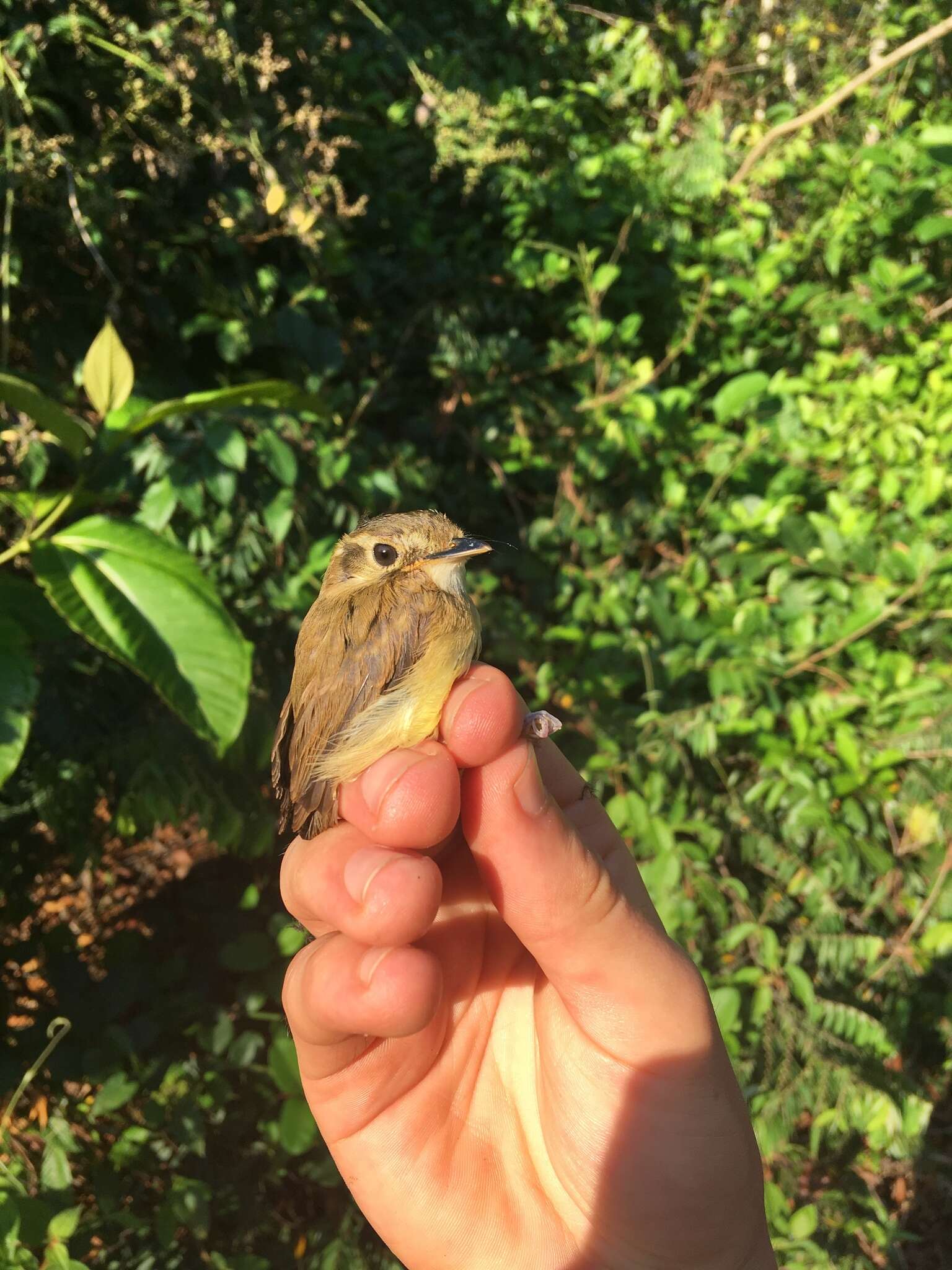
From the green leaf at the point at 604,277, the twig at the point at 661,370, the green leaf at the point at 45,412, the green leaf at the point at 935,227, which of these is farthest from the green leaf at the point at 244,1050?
the green leaf at the point at 935,227

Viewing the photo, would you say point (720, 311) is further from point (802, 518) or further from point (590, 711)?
point (590, 711)

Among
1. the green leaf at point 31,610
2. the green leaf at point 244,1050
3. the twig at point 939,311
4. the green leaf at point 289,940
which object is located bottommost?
the green leaf at point 244,1050

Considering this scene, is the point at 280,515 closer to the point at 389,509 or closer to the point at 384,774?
the point at 389,509

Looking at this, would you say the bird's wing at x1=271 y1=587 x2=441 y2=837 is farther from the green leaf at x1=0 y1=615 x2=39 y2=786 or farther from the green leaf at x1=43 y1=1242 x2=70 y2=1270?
the green leaf at x1=43 y1=1242 x2=70 y2=1270

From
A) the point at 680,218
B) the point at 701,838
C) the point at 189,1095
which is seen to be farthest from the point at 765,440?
the point at 189,1095

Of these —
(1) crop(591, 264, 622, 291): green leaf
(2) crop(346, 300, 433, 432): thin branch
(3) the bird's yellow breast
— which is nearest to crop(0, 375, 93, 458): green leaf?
(2) crop(346, 300, 433, 432): thin branch

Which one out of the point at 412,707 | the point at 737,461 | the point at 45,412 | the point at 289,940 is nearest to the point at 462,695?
the point at 412,707

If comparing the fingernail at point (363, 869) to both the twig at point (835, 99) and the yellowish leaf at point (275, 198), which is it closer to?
the yellowish leaf at point (275, 198)
